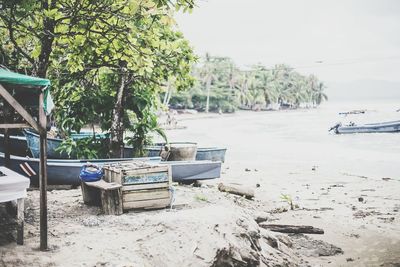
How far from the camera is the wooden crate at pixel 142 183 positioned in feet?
22.3

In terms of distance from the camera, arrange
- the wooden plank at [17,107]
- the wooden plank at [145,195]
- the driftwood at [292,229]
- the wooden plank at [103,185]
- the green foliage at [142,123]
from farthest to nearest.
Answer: the green foliage at [142,123]
the driftwood at [292,229]
the wooden plank at [145,195]
the wooden plank at [103,185]
the wooden plank at [17,107]

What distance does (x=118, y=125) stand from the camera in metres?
11.1

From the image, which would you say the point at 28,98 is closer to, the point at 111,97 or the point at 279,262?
the point at 111,97

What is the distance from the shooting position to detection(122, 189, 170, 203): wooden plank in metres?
6.84

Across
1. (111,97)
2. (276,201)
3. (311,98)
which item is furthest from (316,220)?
(311,98)

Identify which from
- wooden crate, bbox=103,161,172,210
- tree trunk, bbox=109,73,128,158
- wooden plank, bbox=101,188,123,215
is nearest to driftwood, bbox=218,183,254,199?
tree trunk, bbox=109,73,128,158

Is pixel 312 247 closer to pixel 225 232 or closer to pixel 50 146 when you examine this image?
pixel 225 232

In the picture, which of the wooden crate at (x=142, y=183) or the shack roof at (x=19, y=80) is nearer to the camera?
the shack roof at (x=19, y=80)

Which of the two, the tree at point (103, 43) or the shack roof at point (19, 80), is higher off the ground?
the tree at point (103, 43)

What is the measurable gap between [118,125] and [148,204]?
15.0 ft

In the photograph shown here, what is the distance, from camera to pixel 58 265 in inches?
183

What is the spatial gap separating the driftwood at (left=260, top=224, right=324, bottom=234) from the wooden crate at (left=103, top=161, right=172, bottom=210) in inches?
103

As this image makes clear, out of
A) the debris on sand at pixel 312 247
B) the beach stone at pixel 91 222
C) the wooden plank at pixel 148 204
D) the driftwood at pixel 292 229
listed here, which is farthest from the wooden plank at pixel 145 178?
the debris on sand at pixel 312 247

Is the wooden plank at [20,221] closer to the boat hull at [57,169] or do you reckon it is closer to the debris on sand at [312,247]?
the boat hull at [57,169]
